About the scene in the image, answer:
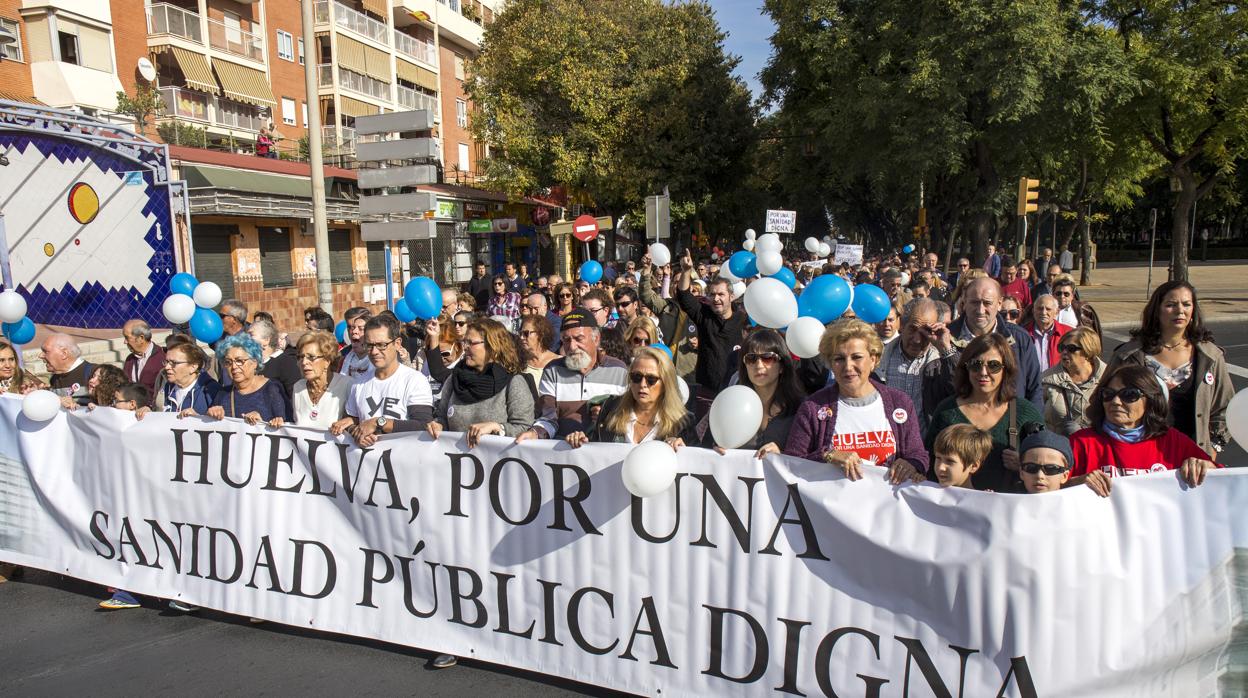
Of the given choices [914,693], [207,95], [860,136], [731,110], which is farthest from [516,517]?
[207,95]

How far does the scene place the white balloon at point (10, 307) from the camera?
21.4ft

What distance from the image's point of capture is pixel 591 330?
183 inches

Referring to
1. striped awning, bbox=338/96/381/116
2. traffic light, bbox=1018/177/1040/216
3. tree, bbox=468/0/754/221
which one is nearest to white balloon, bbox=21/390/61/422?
traffic light, bbox=1018/177/1040/216

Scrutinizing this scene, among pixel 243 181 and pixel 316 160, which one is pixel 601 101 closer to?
pixel 243 181

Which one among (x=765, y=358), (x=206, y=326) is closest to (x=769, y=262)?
(x=765, y=358)

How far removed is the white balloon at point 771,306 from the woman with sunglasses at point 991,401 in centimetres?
126

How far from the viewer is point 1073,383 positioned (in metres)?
4.30

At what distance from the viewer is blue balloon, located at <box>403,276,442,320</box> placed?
7.13 meters

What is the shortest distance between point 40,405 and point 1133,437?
5249 mm

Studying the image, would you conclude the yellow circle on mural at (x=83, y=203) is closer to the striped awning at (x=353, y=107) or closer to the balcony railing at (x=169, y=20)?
the balcony railing at (x=169, y=20)

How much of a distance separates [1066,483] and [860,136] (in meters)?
19.7

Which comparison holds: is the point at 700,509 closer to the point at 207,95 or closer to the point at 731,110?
the point at 731,110

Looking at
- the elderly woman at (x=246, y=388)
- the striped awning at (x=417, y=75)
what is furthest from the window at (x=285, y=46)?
the elderly woman at (x=246, y=388)

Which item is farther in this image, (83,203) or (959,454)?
(83,203)
